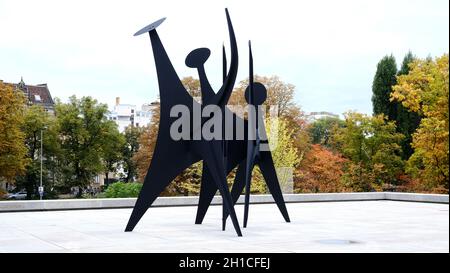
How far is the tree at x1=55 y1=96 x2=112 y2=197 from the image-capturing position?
126 feet

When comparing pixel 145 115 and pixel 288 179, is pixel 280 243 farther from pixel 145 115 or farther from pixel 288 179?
pixel 145 115

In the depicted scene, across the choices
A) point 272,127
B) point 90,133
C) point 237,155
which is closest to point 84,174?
point 90,133

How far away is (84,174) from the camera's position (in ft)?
128

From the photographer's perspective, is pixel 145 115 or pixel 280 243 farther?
pixel 145 115

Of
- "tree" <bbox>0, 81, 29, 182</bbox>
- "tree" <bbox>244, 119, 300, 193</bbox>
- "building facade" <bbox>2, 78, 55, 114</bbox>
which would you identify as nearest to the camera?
"tree" <bbox>244, 119, 300, 193</bbox>

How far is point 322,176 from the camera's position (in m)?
32.8

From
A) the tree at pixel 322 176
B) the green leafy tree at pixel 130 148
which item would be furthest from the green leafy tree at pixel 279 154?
the green leafy tree at pixel 130 148

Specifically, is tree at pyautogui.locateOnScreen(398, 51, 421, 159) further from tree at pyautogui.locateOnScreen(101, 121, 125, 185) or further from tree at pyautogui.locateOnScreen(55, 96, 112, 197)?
tree at pyautogui.locateOnScreen(55, 96, 112, 197)

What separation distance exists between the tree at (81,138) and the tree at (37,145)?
2.37ft

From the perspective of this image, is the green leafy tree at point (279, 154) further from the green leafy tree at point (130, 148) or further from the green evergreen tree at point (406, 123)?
the green leafy tree at point (130, 148)

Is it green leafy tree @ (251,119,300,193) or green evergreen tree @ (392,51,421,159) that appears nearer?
green leafy tree @ (251,119,300,193)

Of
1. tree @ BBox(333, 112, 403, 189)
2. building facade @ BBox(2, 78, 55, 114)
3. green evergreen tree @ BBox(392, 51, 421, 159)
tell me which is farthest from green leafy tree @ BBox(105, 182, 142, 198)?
building facade @ BBox(2, 78, 55, 114)

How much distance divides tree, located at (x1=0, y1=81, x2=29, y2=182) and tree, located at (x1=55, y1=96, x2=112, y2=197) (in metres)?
7.55
